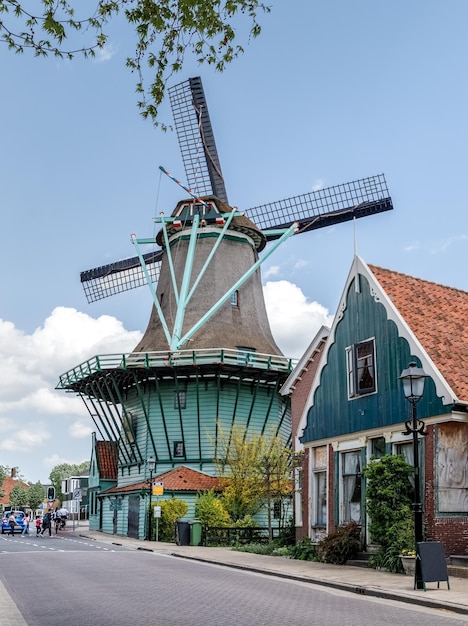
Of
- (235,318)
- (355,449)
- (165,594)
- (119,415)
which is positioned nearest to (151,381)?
(119,415)

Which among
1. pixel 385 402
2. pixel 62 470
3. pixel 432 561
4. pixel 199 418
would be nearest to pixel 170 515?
pixel 199 418

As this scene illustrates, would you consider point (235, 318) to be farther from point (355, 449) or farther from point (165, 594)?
point (165, 594)

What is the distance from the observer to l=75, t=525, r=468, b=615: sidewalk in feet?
45.0

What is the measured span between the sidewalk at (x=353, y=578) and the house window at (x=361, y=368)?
15.8 ft

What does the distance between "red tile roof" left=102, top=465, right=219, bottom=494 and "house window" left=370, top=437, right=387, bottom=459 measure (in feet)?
62.4

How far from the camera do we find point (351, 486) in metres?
22.9

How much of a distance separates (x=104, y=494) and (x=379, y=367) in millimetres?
28664

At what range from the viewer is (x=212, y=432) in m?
42.2

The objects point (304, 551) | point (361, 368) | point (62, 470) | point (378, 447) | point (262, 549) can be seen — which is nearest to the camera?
point (378, 447)

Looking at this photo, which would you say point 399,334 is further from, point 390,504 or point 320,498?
point 320,498

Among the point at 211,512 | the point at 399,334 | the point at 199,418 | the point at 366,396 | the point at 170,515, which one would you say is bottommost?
the point at 170,515

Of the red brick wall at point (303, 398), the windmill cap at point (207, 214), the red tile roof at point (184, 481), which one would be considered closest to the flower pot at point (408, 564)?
the red brick wall at point (303, 398)

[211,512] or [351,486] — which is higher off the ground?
[351,486]

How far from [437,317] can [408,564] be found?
23.1 ft
